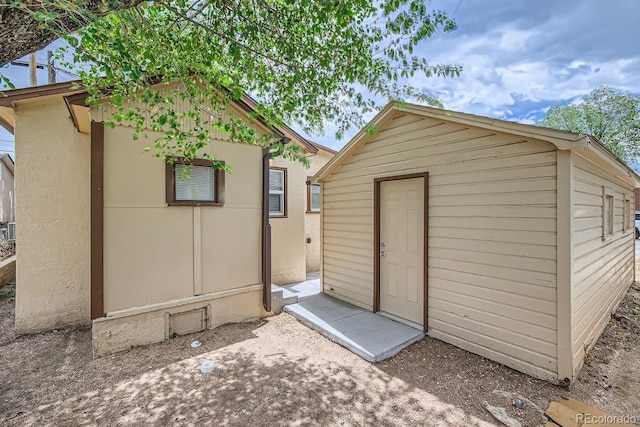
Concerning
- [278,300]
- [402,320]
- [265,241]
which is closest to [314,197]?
[265,241]

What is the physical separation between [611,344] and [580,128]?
1512cm

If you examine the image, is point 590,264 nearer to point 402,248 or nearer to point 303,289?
point 402,248

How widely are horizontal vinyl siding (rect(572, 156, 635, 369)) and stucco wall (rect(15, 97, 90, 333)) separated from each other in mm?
7021

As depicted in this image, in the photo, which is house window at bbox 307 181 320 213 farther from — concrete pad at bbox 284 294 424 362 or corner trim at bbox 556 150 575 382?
corner trim at bbox 556 150 575 382

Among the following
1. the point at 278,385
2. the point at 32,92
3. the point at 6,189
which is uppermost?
the point at 32,92

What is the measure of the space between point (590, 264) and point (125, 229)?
6.26 metres

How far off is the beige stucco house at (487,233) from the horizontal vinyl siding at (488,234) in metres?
0.01

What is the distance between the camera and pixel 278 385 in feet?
9.79

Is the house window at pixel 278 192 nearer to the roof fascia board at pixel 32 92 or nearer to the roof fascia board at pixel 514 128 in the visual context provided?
the roof fascia board at pixel 514 128

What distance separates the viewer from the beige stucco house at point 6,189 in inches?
410

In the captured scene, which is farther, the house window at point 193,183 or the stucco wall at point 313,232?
the stucco wall at point 313,232

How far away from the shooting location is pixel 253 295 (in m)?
4.86

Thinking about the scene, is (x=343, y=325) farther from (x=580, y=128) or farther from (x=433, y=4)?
(x=580, y=128)

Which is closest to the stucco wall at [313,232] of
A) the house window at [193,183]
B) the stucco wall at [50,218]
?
the house window at [193,183]
